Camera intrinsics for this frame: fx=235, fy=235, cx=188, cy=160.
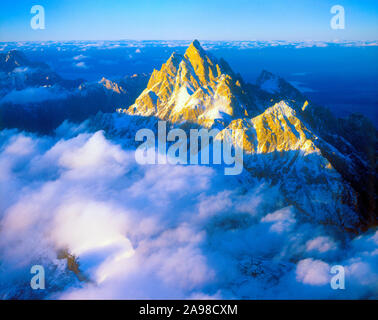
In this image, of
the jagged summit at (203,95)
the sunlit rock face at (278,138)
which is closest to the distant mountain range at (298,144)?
the sunlit rock face at (278,138)

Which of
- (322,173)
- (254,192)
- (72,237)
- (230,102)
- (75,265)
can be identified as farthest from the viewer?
(230,102)

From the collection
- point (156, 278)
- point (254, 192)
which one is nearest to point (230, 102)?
point (254, 192)

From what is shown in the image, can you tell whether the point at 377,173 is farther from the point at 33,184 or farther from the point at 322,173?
the point at 33,184

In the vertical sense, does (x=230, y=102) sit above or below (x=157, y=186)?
above

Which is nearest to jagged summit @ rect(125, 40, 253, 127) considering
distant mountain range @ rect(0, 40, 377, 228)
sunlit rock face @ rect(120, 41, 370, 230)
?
sunlit rock face @ rect(120, 41, 370, 230)

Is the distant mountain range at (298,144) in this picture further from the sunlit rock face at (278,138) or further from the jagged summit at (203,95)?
the jagged summit at (203,95)

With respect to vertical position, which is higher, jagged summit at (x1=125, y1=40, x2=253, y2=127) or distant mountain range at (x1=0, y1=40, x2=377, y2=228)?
jagged summit at (x1=125, y1=40, x2=253, y2=127)

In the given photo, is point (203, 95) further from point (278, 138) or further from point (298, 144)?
point (298, 144)

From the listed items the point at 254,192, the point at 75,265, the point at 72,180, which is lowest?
the point at 75,265

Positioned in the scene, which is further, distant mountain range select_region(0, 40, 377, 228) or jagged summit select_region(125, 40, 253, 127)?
jagged summit select_region(125, 40, 253, 127)

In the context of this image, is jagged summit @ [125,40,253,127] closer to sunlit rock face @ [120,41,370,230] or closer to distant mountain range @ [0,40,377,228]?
sunlit rock face @ [120,41,370,230]

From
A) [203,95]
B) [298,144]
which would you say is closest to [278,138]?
[298,144]
